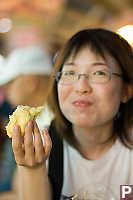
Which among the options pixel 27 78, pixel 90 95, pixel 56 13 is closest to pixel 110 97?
pixel 90 95

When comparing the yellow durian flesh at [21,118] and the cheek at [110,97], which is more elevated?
the cheek at [110,97]

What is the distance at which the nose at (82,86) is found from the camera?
0.45 meters

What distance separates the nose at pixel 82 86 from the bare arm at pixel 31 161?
118 millimetres

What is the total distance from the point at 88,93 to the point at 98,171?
0.21m

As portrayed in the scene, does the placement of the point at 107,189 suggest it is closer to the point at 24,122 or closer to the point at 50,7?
the point at 24,122

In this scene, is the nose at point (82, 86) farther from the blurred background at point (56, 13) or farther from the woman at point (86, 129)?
the blurred background at point (56, 13)

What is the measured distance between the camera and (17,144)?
351 millimetres

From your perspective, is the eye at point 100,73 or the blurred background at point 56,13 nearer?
the eye at point 100,73

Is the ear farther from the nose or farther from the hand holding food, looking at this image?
the hand holding food

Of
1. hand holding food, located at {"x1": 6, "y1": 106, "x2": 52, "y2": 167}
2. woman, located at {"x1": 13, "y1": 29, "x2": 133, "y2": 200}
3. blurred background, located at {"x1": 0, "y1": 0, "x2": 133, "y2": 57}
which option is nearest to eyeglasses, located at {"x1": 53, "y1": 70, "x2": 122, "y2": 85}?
woman, located at {"x1": 13, "y1": 29, "x2": 133, "y2": 200}

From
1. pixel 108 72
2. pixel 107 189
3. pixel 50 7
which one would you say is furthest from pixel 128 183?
pixel 50 7

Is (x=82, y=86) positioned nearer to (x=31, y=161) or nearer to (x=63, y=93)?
(x=63, y=93)

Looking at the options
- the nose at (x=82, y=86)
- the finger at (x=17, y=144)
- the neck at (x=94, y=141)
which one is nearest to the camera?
the finger at (x=17, y=144)

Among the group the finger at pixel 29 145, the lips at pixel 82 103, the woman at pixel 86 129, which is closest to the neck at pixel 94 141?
the woman at pixel 86 129
